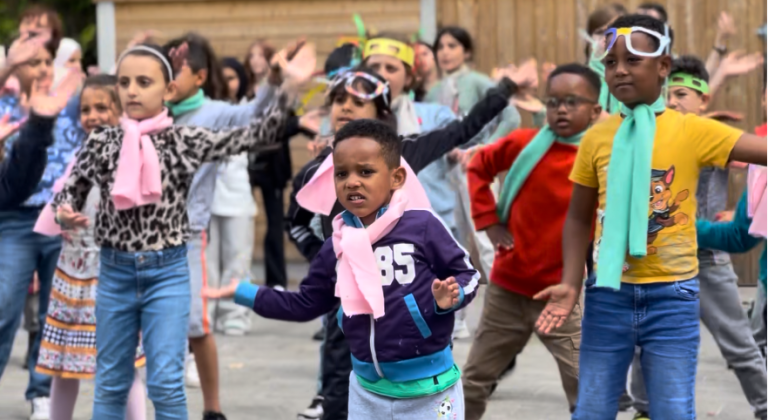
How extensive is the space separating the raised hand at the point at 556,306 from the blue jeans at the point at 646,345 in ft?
0.31

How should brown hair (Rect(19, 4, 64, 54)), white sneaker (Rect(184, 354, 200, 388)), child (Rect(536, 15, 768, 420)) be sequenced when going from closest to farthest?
child (Rect(536, 15, 768, 420)) < brown hair (Rect(19, 4, 64, 54)) < white sneaker (Rect(184, 354, 200, 388))

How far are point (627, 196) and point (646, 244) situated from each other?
0.18 metres

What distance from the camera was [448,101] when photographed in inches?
372

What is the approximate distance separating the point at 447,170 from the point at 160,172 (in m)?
3.32

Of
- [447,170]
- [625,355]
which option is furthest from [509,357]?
[447,170]

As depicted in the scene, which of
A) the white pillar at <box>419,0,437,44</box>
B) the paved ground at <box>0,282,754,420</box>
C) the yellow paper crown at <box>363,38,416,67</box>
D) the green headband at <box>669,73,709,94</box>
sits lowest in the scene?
the paved ground at <box>0,282,754,420</box>

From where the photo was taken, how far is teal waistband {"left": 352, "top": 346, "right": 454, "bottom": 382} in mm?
4348

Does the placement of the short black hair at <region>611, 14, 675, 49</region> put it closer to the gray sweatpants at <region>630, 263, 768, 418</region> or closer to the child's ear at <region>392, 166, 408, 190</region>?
the child's ear at <region>392, 166, 408, 190</region>

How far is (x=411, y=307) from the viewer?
171 inches

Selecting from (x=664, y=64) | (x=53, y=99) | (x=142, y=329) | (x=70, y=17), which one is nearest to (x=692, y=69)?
(x=664, y=64)

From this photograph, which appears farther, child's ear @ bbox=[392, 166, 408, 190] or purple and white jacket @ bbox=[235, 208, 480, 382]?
child's ear @ bbox=[392, 166, 408, 190]

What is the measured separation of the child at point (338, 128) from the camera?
543 cm

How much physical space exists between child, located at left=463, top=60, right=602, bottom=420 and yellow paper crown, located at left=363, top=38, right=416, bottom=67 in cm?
Result: 189

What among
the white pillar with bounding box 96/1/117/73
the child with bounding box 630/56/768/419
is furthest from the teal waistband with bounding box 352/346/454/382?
the white pillar with bounding box 96/1/117/73
